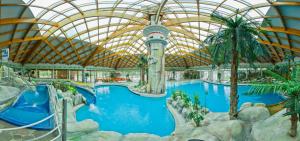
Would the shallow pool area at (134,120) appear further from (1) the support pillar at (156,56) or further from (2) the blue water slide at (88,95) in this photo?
(1) the support pillar at (156,56)

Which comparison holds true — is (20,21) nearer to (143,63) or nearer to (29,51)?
(29,51)

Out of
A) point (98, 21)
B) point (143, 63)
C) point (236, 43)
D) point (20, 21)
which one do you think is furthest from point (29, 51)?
point (236, 43)

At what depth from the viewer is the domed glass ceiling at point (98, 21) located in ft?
65.8

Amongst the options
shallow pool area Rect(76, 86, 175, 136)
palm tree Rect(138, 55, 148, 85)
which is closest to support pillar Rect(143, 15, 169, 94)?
shallow pool area Rect(76, 86, 175, 136)

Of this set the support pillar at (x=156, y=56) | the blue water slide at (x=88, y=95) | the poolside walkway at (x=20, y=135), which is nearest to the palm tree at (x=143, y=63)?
the support pillar at (x=156, y=56)

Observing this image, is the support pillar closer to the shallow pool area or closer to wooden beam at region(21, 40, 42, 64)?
the shallow pool area

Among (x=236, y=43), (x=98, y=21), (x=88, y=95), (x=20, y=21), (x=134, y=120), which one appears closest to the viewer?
(x=236, y=43)

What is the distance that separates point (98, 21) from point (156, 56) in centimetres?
1026

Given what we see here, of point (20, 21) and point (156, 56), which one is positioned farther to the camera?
point (156, 56)

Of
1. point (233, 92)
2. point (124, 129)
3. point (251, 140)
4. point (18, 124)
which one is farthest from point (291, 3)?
point (18, 124)

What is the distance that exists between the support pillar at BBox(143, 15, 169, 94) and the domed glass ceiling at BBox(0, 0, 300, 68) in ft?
8.83

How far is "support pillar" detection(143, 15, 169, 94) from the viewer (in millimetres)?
25016

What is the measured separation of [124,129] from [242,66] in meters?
39.5

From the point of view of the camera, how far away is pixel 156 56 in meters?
25.1
